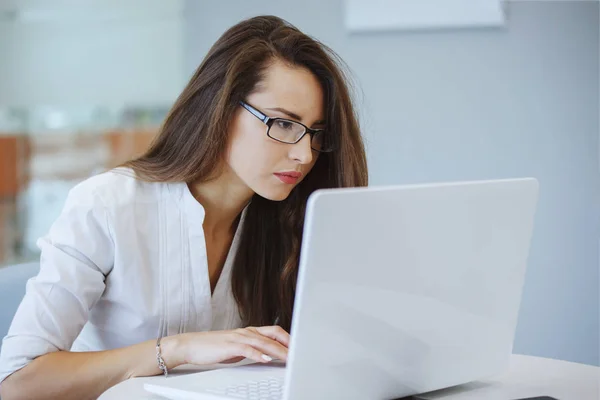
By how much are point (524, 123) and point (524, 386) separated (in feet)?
5.04

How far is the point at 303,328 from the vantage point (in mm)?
978

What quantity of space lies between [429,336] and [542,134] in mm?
1687

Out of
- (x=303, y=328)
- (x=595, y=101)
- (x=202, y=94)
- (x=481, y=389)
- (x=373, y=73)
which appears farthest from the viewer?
(x=373, y=73)

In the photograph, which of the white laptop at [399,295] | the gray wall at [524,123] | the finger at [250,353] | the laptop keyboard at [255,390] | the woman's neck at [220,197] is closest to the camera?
the white laptop at [399,295]

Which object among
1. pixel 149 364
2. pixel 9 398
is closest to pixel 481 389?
pixel 149 364

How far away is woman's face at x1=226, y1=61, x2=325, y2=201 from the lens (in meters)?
1.63

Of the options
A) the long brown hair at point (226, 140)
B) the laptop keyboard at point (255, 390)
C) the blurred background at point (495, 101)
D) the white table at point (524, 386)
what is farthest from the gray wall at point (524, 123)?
the laptop keyboard at point (255, 390)

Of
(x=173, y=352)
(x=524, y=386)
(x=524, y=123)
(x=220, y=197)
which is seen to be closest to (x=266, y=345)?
(x=173, y=352)

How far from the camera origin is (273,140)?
5.34 ft

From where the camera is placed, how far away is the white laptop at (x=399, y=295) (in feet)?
3.22

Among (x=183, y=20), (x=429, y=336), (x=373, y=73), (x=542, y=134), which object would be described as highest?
(x=183, y=20)

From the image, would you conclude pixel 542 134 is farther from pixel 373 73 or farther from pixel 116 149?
pixel 116 149

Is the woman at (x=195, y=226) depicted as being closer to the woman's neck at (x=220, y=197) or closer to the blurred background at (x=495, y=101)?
the woman's neck at (x=220, y=197)

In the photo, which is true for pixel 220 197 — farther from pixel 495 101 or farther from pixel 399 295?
pixel 495 101
